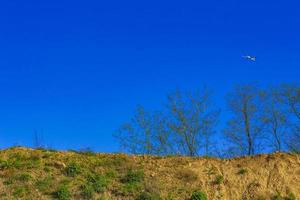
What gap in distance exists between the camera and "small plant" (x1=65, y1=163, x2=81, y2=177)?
32.3m

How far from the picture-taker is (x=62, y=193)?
30.4 metres

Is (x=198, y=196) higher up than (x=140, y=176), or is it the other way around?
(x=140, y=176)

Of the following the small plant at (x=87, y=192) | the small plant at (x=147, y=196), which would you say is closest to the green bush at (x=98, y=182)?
the small plant at (x=87, y=192)

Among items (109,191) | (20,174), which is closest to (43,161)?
(20,174)

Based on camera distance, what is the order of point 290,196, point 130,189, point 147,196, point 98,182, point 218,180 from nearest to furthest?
point 147,196 < point 130,189 < point 98,182 < point 290,196 < point 218,180

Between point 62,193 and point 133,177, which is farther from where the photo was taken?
point 133,177

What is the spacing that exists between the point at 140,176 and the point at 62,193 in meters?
4.05

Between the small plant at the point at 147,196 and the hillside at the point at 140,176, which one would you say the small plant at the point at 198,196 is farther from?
the small plant at the point at 147,196

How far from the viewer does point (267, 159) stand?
114 feet

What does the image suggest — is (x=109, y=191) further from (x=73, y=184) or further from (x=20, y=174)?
(x=20, y=174)

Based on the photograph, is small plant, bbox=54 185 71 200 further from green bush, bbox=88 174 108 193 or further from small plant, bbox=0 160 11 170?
small plant, bbox=0 160 11 170

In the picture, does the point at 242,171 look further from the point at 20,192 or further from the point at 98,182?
the point at 20,192

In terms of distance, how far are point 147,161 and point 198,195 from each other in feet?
14.0

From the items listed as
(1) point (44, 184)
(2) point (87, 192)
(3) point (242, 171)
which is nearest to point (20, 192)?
(1) point (44, 184)
